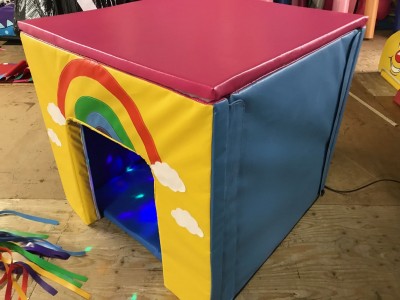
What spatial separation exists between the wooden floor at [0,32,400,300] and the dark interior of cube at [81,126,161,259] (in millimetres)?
47

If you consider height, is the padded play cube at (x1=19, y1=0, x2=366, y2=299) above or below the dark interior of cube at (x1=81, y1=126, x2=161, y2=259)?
above

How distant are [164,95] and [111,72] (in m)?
0.14

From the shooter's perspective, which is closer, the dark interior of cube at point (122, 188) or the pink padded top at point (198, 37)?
the pink padded top at point (198, 37)

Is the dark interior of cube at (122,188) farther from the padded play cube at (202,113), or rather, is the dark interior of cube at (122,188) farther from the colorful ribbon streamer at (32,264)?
the colorful ribbon streamer at (32,264)

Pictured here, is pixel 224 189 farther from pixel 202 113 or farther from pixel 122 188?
pixel 122 188

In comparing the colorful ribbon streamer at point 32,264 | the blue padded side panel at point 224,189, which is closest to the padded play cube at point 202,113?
the blue padded side panel at point 224,189

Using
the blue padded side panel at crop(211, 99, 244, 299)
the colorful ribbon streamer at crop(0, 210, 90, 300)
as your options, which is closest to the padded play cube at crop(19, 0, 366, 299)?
the blue padded side panel at crop(211, 99, 244, 299)

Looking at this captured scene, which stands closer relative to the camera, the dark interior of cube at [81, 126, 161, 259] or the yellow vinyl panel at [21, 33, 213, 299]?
the yellow vinyl panel at [21, 33, 213, 299]

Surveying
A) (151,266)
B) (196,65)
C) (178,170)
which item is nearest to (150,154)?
(178,170)

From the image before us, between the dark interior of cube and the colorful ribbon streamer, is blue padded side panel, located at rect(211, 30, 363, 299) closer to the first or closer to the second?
the dark interior of cube

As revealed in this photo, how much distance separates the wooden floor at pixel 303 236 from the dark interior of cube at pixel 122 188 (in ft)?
0.15

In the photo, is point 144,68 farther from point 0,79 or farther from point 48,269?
point 0,79

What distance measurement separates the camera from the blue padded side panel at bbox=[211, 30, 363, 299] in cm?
58

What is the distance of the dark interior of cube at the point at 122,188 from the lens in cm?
95
